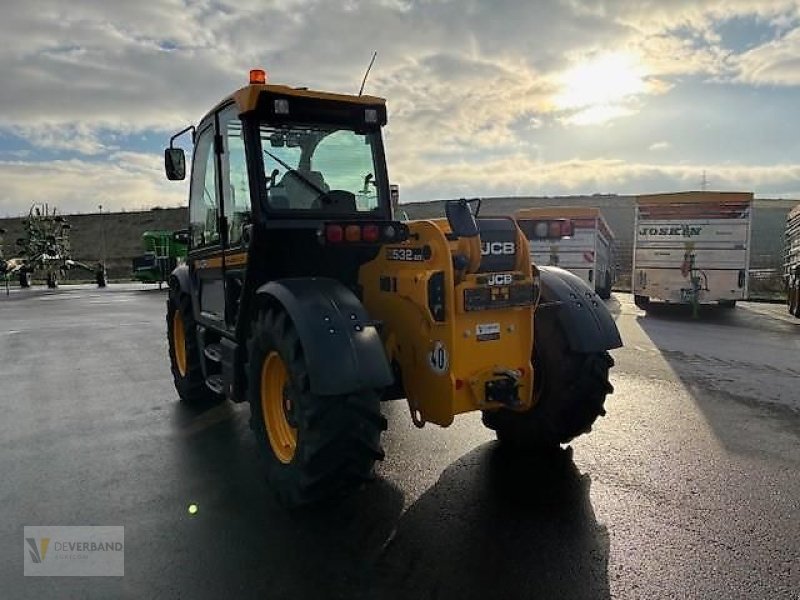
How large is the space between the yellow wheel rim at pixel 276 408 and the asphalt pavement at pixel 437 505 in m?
0.33

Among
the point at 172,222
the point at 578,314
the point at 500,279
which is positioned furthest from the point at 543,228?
the point at 172,222

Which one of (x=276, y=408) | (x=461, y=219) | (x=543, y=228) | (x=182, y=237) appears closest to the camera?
(x=461, y=219)

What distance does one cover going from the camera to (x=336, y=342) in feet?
12.0

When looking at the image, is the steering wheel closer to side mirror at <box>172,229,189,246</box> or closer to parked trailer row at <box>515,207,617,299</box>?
side mirror at <box>172,229,189,246</box>

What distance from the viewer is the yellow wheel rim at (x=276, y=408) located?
433 centimetres

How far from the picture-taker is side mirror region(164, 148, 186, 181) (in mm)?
5711

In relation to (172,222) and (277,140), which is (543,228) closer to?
(277,140)

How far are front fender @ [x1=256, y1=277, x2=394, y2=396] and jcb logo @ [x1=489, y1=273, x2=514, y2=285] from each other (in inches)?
33.5

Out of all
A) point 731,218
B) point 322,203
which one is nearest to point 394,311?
point 322,203

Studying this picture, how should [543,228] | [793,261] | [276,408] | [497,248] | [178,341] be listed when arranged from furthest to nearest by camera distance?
[793,261] → [178,341] → [543,228] → [276,408] → [497,248]

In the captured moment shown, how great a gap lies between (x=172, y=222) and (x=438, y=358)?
2856 inches

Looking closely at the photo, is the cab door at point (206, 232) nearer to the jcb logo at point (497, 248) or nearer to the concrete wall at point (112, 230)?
the jcb logo at point (497, 248)

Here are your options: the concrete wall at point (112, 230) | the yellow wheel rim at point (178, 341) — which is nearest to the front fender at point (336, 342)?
the yellow wheel rim at point (178, 341)

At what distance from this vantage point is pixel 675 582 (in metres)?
3.17
